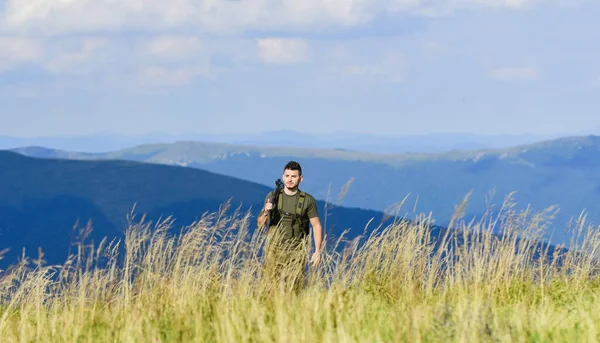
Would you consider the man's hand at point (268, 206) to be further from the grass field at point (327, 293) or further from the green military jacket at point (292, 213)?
the grass field at point (327, 293)

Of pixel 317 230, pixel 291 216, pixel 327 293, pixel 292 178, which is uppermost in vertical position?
pixel 292 178

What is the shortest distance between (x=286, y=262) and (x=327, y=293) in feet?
3.56

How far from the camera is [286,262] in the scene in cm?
723

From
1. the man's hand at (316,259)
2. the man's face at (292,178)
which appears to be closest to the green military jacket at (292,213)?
the man's face at (292,178)

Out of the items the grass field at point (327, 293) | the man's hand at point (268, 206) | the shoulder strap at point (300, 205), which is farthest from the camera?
the shoulder strap at point (300, 205)

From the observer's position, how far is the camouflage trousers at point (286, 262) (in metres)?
6.77

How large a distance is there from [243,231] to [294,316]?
185 cm

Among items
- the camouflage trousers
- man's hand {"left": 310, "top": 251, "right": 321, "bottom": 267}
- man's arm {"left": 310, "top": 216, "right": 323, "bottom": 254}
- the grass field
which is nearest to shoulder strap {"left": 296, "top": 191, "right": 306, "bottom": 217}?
man's arm {"left": 310, "top": 216, "right": 323, "bottom": 254}

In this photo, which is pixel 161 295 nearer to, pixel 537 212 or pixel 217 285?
pixel 217 285

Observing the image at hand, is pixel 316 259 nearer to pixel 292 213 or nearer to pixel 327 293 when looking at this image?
pixel 292 213

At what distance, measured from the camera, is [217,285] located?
6711 millimetres

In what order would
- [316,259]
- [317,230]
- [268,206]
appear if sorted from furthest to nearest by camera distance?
[317,230] → [268,206] → [316,259]

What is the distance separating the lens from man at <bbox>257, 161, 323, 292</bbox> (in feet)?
24.5

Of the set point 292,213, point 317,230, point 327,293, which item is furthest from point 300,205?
point 327,293
